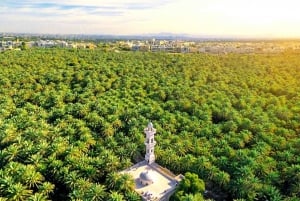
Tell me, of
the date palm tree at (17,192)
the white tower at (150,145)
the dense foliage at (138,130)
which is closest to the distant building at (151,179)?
the white tower at (150,145)

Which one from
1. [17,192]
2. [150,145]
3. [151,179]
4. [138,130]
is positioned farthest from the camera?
[138,130]

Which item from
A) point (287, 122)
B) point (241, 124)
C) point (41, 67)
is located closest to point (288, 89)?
point (287, 122)

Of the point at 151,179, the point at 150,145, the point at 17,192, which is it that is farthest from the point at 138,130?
the point at 17,192

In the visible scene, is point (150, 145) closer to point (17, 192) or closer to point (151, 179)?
point (151, 179)

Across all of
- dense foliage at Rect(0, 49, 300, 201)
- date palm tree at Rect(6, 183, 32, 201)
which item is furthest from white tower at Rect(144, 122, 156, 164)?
date palm tree at Rect(6, 183, 32, 201)

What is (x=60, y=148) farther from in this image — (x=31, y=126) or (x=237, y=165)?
(x=237, y=165)

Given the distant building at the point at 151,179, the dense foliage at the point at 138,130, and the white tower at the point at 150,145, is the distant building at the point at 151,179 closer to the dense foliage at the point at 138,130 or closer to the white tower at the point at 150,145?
the white tower at the point at 150,145
